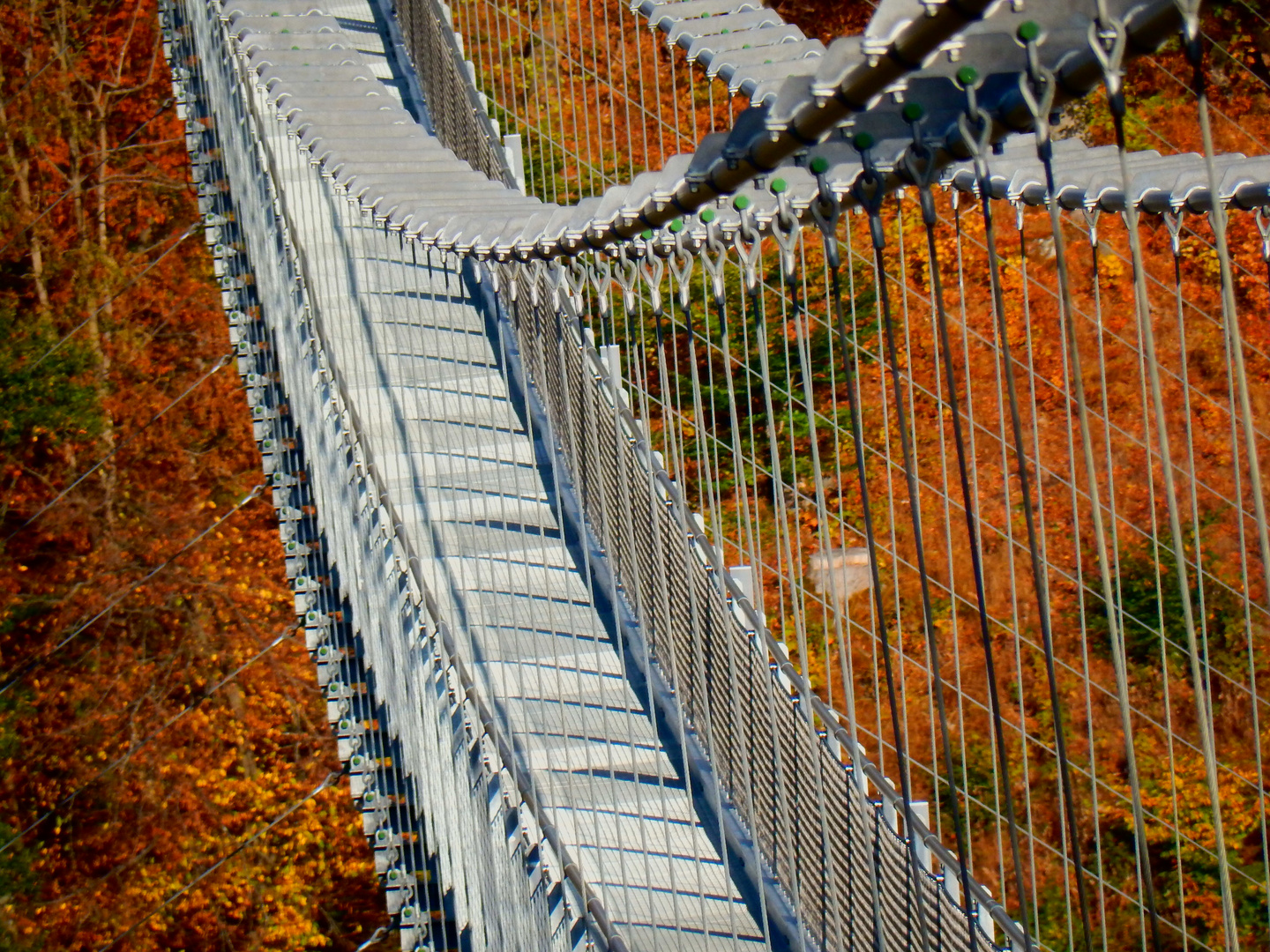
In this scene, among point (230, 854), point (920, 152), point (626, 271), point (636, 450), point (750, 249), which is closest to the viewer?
point (920, 152)

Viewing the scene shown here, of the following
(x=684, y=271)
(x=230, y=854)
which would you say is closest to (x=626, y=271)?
(x=684, y=271)

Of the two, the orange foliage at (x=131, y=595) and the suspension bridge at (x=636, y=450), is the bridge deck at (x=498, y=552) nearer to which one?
the suspension bridge at (x=636, y=450)

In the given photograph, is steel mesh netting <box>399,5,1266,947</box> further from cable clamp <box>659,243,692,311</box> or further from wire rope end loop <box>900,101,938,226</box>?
wire rope end loop <box>900,101,938,226</box>

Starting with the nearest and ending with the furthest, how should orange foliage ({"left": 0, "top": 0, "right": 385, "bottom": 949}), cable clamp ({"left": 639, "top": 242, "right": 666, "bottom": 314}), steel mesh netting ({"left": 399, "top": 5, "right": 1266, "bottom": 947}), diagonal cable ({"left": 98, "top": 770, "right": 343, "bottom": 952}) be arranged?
1. cable clamp ({"left": 639, "top": 242, "right": 666, "bottom": 314})
2. diagonal cable ({"left": 98, "top": 770, "right": 343, "bottom": 952})
3. steel mesh netting ({"left": 399, "top": 5, "right": 1266, "bottom": 947})
4. orange foliage ({"left": 0, "top": 0, "right": 385, "bottom": 949})

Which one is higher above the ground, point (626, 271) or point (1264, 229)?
point (1264, 229)

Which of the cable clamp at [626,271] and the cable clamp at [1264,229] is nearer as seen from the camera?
the cable clamp at [1264,229]

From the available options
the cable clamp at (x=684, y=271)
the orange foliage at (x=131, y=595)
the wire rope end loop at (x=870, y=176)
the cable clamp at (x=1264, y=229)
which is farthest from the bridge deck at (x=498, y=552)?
the orange foliage at (x=131, y=595)

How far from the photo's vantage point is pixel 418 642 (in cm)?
363

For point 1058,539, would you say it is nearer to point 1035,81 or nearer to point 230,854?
point 230,854

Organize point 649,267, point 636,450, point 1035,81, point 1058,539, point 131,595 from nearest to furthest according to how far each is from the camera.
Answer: point 1035,81 < point 649,267 < point 636,450 < point 1058,539 < point 131,595

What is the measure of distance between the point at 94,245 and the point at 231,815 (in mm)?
4880

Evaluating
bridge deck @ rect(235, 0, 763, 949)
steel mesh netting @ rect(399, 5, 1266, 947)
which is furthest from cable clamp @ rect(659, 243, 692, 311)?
steel mesh netting @ rect(399, 5, 1266, 947)

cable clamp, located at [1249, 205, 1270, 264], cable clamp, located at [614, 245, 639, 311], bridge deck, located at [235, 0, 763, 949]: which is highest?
cable clamp, located at [1249, 205, 1270, 264]

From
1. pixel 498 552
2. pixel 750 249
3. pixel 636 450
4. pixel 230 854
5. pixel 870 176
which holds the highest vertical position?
pixel 870 176
